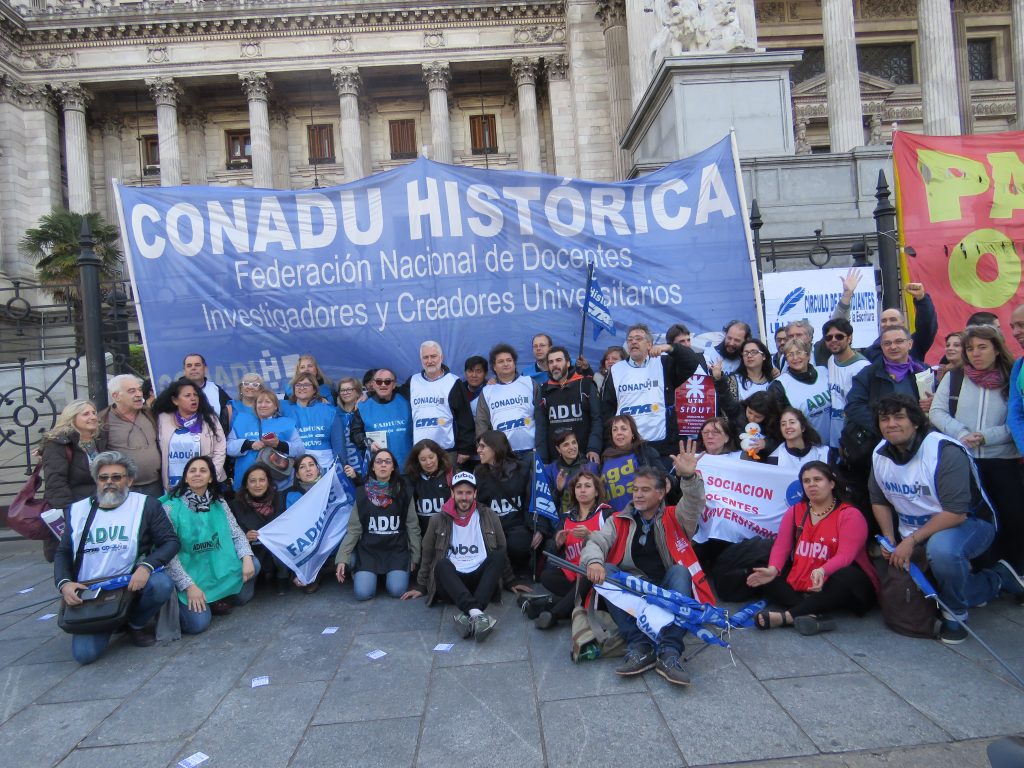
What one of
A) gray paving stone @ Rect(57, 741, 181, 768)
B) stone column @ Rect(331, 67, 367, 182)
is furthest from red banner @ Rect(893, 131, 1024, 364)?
stone column @ Rect(331, 67, 367, 182)

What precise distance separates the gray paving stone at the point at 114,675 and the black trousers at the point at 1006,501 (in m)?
5.93

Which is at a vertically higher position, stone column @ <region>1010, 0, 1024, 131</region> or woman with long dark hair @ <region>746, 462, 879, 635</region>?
stone column @ <region>1010, 0, 1024, 131</region>

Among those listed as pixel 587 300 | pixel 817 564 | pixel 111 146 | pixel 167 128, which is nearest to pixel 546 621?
pixel 817 564

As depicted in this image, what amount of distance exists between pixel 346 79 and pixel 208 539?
114 feet

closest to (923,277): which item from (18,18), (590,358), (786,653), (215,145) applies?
(590,358)

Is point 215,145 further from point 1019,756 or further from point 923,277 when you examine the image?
point 1019,756

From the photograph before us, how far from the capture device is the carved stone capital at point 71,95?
34438mm

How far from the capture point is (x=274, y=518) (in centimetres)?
606

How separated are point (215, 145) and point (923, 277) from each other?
38313 millimetres

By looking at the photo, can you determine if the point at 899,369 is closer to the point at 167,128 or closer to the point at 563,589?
the point at 563,589

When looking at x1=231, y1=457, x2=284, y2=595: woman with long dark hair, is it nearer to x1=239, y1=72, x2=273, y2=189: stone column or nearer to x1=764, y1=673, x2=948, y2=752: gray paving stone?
x1=764, y1=673, x2=948, y2=752: gray paving stone

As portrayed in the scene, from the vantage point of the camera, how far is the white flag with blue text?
5.93 meters

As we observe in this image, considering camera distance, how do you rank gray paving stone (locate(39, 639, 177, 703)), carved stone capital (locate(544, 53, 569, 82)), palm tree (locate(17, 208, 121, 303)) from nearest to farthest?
1. gray paving stone (locate(39, 639, 177, 703))
2. palm tree (locate(17, 208, 121, 303))
3. carved stone capital (locate(544, 53, 569, 82))

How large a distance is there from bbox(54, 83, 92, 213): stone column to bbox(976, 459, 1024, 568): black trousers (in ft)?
127
